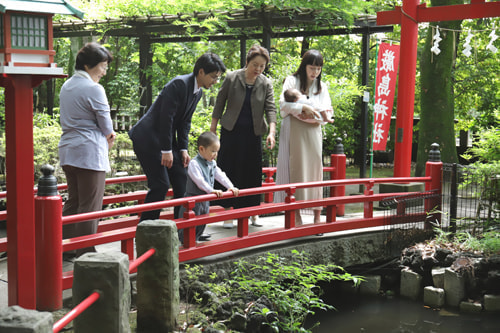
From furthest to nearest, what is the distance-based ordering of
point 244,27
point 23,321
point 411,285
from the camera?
point 244,27 < point 411,285 < point 23,321

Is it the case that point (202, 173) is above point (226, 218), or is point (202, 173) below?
above

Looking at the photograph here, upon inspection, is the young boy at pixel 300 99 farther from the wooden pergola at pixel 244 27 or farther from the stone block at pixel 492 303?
the wooden pergola at pixel 244 27

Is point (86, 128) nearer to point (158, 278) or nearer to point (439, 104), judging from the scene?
point (158, 278)

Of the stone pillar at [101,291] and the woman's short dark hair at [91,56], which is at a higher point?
the woman's short dark hair at [91,56]

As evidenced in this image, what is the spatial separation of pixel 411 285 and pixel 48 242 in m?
4.47

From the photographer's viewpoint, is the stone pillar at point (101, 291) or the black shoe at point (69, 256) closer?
the stone pillar at point (101, 291)

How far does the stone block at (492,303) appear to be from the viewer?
6785mm

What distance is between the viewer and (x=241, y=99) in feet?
22.6

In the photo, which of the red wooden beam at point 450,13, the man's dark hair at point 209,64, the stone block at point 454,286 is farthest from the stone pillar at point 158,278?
the red wooden beam at point 450,13

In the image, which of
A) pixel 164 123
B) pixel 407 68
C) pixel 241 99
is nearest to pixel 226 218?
pixel 164 123

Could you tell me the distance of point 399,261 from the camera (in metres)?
7.63

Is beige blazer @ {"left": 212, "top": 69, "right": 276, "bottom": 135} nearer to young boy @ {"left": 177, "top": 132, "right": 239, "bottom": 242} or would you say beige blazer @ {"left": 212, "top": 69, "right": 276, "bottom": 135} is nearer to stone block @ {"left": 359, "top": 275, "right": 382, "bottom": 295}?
young boy @ {"left": 177, "top": 132, "right": 239, "bottom": 242}

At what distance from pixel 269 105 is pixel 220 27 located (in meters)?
4.34

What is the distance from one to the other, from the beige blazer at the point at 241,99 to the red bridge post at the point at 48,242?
2747 millimetres
